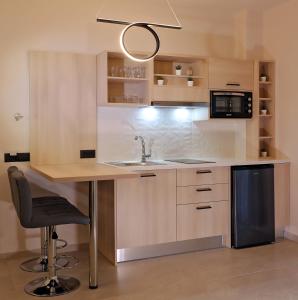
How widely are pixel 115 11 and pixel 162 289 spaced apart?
2.91 m

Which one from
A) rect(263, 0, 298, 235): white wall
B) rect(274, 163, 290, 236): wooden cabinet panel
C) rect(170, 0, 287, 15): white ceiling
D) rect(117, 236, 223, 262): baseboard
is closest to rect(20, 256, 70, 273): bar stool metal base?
rect(117, 236, 223, 262): baseboard

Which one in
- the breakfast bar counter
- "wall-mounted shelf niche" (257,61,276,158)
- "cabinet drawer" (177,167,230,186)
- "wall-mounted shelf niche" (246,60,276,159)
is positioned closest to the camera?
the breakfast bar counter

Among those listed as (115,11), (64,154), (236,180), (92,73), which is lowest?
(236,180)

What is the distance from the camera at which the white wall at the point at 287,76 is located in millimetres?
4410

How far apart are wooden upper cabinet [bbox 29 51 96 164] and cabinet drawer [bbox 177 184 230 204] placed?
42.4 inches

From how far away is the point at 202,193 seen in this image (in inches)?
157

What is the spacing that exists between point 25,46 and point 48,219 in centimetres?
192

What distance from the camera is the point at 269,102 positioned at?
15.6 feet

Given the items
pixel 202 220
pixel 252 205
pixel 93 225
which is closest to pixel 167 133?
pixel 202 220

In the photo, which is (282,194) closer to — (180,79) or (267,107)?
(267,107)

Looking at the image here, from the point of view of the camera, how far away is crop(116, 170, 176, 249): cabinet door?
3639 mm

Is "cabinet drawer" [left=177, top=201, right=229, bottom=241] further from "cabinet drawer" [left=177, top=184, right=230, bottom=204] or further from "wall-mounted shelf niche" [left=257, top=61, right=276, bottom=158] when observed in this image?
"wall-mounted shelf niche" [left=257, top=61, right=276, bottom=158]

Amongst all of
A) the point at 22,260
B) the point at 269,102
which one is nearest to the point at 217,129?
the point at 269,102

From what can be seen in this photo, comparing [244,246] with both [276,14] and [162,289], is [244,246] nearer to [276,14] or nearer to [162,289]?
[162,289]
